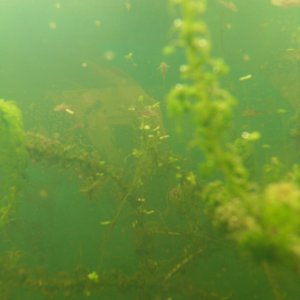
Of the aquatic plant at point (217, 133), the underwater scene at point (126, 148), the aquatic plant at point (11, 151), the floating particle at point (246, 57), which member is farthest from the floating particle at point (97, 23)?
the aquatic plant at point (217, 133)

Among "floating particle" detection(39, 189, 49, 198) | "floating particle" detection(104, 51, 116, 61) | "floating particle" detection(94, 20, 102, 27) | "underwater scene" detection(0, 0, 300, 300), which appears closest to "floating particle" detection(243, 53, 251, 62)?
"underwater scene" detection(0, 0, 300, 300)

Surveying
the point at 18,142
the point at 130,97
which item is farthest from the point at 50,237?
the point at 18,142

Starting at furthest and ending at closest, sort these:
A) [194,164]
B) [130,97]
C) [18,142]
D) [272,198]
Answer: [130,97], [194,164], [18,142], [272,198]

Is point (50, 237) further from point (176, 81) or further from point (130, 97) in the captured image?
point (176, 81)

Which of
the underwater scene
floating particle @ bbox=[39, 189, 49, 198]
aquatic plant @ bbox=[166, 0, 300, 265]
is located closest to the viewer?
aquatic plant @ bbox=[166, 0, 300, 265]

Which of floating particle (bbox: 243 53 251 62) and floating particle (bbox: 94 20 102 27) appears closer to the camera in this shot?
floating particle (bbox: 243 53 251 62)

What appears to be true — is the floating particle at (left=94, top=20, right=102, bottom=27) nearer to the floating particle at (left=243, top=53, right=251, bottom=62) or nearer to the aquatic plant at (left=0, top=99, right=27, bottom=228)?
the floating particle at (left=243, top=53, right=251, bottom=62)

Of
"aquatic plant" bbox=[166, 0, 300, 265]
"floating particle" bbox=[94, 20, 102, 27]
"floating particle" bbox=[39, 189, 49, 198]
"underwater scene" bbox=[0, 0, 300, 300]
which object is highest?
"aquatic plant" bbox=[166, 0, 300, 265]

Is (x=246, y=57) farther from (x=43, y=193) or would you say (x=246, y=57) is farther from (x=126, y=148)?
(x=43, y=193)
